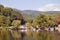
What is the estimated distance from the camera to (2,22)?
49375 millimetres

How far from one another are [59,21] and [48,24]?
294 inches

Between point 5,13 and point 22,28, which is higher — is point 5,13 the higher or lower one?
the higher one

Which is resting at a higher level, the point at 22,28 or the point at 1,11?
the point at 1,11

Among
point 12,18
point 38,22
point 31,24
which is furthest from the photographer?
point 12,18

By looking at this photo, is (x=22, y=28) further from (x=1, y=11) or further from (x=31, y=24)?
(x=1, y=11)

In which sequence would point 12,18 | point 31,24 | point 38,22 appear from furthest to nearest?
1. point 12,18
2. point 31,24
3. point 38,22

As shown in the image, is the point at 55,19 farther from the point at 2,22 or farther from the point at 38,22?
the point at 2,22

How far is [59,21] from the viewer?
55750 millimetres

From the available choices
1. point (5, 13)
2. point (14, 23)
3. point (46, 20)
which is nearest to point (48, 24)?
point (46, 20)

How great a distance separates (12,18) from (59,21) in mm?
12315

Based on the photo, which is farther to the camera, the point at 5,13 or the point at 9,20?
the point at 5,13

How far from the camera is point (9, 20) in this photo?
5253 centimetres

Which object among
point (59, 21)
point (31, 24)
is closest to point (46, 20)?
point (31, 24)

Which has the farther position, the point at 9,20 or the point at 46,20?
the point at 9,20
